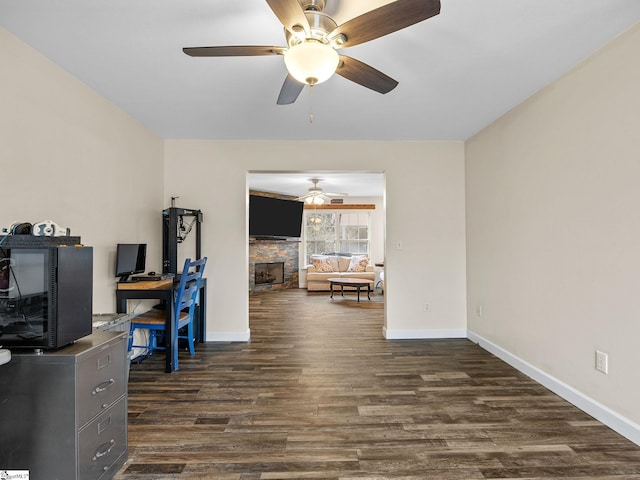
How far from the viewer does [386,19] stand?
148 cm

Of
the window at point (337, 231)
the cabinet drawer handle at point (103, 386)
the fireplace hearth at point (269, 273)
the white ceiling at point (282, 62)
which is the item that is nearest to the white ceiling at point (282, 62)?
the white ceiling at point (282, 62)

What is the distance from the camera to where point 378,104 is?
3.00 metres

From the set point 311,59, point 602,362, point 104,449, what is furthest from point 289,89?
point 602,362

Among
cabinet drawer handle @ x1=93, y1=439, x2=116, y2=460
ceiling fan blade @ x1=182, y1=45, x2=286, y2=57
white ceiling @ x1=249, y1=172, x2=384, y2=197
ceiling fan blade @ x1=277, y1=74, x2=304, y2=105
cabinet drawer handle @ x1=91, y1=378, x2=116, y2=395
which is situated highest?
white ceiling @ x1=249, y1=172, x2=384, y2=197

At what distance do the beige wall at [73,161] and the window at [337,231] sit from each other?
5521 mm

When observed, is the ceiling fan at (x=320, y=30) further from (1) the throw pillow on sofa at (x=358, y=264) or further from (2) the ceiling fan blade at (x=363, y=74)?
(1) the throw pillow on sofa at (x=358, y=264)

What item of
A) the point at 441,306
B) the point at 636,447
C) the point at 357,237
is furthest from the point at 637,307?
the point at 357,237

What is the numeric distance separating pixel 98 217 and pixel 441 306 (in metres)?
3.76

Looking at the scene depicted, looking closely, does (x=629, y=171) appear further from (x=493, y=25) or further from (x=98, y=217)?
(x=98, y=217)

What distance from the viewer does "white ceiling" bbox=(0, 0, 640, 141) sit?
1.81 m

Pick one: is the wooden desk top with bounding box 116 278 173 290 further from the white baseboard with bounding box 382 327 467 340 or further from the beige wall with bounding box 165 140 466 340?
the white baseboard with bounding box 382 327 467 340

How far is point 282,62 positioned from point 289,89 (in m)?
0.36

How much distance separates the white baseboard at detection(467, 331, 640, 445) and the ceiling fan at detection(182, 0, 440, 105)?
2.59 metres

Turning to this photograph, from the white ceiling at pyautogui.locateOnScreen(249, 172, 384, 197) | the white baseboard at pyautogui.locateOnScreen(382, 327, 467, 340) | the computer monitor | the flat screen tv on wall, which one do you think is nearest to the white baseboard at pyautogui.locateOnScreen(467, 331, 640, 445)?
the white baseboard at pyautogui.locateOnScreen(382, 327, 467, 340)
